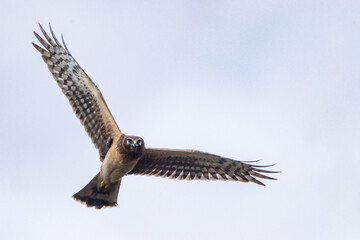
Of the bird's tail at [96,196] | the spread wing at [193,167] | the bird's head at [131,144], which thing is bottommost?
the bird's tail at [96,196]

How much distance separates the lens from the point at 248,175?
42.4ft

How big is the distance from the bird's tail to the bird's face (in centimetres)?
132

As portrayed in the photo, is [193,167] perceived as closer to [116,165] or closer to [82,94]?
[116,165]

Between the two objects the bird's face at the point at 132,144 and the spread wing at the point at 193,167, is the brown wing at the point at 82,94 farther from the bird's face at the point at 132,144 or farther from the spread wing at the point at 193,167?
the spread wing at the point at 193,167

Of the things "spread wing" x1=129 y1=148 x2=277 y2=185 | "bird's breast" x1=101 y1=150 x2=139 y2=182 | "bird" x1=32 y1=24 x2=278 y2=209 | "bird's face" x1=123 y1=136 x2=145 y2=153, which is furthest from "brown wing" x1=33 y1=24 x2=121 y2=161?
"spread wing" x1=129 y1=148 x2=277 y2=185

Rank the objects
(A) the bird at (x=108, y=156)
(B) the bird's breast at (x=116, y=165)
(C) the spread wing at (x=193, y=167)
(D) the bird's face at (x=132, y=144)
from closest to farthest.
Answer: (D) the bird's face at (x=132, y=144) < (B) the bird's breast at (x=116, y=165) < (A) the bird at (x=108, y=156) < (C) the spread wing at (x=193, y=167)

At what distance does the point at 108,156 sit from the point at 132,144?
72 centimetres

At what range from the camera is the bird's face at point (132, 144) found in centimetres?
1131

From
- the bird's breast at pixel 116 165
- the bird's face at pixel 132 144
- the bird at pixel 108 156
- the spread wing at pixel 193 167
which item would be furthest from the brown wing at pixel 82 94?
the spread wing at pixel 193 167

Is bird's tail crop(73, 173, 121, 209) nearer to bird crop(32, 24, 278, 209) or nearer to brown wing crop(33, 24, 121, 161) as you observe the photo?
bird crop(32, 24, 278, 209)

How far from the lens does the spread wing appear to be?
12523mm

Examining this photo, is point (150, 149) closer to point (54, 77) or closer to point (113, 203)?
point (113, 203)

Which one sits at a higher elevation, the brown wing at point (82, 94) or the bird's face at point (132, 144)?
the brown wing at point (82, 94)

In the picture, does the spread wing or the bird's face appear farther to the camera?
the spread wing
